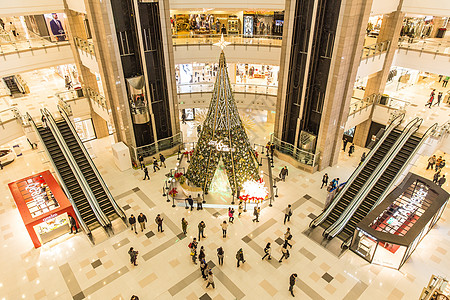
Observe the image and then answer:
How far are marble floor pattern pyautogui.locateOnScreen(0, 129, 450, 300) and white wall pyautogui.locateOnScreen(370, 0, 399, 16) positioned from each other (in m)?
9.36

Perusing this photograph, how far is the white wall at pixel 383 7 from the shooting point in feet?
45.2

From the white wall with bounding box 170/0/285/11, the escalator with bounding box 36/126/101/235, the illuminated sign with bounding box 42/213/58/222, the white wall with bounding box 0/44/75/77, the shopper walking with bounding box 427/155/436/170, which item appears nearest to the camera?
the illuminated sign with bounding box 42/213/58/222

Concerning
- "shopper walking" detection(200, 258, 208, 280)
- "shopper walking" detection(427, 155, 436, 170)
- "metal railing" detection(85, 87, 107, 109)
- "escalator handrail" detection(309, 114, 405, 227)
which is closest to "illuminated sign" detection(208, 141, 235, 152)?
"shopper walking" detection(200, 258, 208, 280)

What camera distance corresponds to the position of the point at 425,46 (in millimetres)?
16062

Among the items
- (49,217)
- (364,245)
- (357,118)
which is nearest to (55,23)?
(49,217)

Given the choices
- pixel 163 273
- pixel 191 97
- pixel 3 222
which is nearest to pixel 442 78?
pixel 191 97

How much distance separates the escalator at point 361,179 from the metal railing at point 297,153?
2.55m

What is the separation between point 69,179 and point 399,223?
1431cm

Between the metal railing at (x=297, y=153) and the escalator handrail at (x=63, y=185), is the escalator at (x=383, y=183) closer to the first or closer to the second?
the metal railing at (x=297, y=153)

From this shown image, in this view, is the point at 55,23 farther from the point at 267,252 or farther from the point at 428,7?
the point at 428,7

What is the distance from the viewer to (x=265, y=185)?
15211 millimetres

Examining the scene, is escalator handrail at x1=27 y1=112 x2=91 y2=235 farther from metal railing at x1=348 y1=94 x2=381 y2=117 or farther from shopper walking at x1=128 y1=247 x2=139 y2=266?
metal railing at x1=348 y1=94 x2=381 y2=117

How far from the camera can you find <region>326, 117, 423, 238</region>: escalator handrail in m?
12.5

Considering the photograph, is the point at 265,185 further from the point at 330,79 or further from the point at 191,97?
the point at 191,97
